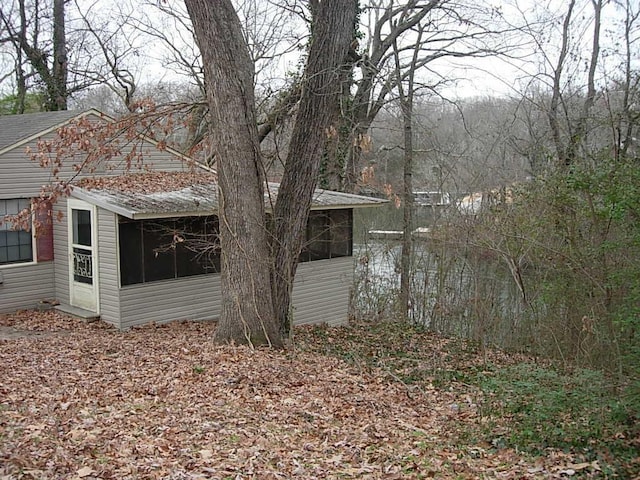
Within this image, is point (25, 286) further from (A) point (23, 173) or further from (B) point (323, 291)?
(B) point (323, 291)

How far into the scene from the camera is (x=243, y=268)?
373 inches

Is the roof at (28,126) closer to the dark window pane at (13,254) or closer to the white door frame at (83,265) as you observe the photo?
the white door frame at (83,265)

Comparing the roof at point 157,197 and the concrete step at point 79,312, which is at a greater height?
the roof at point 157,197

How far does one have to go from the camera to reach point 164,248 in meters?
12.1

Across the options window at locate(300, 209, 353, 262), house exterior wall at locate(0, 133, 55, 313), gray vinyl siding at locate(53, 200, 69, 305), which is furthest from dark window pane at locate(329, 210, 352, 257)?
house exterior wall at locate(0, 133, 55, 313)

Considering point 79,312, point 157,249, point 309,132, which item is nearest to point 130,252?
point 157,249

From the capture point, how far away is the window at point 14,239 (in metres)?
12.5

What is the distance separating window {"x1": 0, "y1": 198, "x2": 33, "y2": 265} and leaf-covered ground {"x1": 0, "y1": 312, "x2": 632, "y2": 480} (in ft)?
9.13

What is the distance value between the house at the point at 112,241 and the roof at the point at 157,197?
0.06 ft

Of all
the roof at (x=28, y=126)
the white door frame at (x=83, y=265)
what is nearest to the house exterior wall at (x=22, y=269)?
the roof at (x=28, y=126)

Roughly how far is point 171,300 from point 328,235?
3.97m

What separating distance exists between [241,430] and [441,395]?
3092 mm

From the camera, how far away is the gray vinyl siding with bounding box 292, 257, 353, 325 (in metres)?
14.5

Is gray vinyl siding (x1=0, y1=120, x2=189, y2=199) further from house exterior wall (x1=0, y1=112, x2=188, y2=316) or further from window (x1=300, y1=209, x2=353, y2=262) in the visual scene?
window (x1=300, y1=209, x2=353, y2=262)
